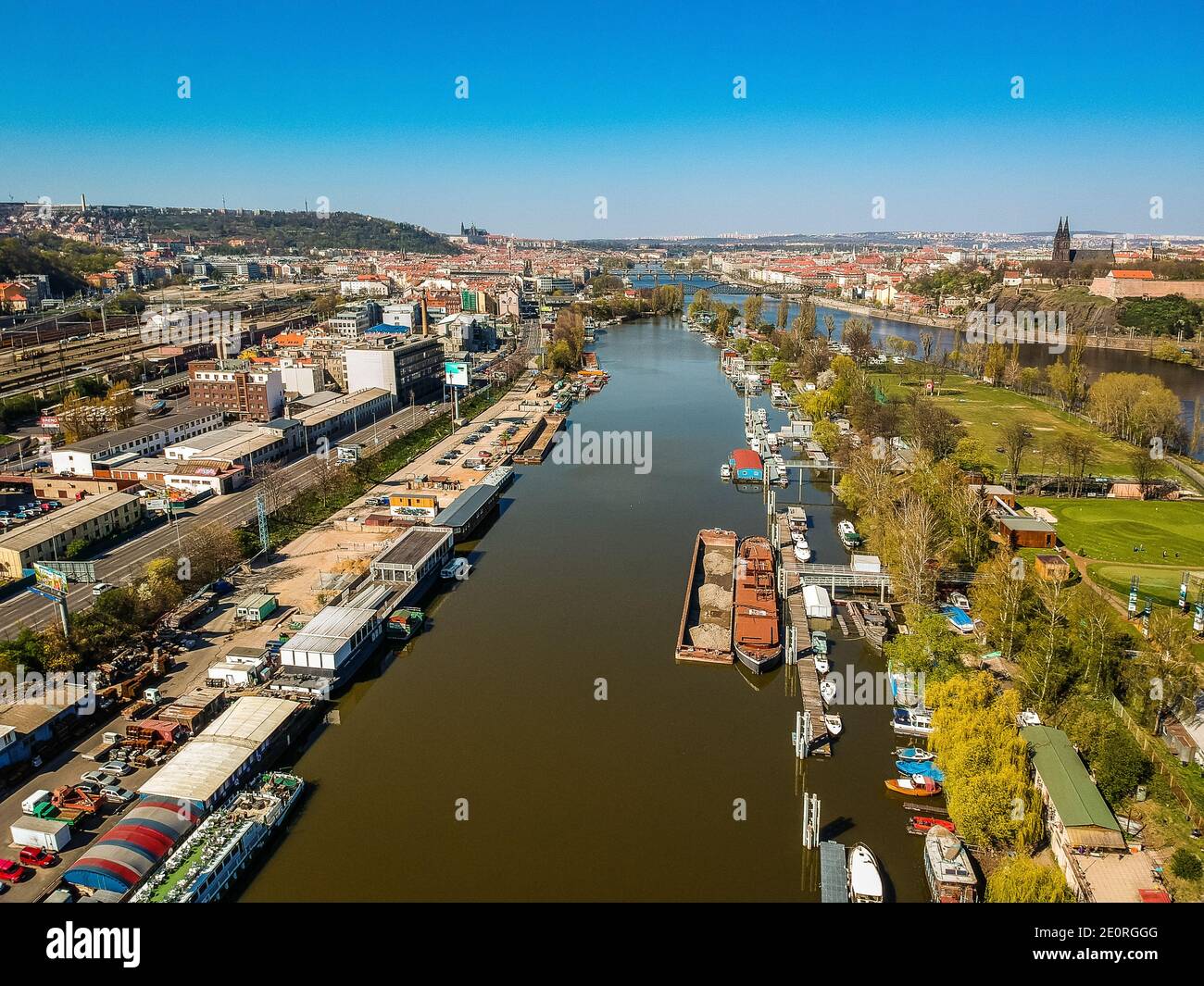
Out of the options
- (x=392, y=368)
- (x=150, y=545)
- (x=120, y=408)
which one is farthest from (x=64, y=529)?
(x=392, y=368)

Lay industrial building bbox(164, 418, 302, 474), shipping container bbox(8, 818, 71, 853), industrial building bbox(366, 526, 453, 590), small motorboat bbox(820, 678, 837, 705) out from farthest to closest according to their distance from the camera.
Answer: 1. industrial building bbox(164, 418, 302, 474)
2. industrial building bbox(366, 526, 453, 590)
3. small motorboat bbox(820, 678, 837, 705)
4. shipping container bbox(8, 818, 71, 853)

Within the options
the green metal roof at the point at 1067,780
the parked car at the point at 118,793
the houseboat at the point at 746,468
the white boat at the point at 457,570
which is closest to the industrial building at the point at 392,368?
the houseboat at the point at 746,468

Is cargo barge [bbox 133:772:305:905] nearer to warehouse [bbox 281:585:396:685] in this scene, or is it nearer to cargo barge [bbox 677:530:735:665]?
warehouse [bbox 281:585:396:685]

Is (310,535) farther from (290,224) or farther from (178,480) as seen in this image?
(290,224)

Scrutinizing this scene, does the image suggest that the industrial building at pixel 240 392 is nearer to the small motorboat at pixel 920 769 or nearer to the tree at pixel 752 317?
the small motorboat at pixel 920 769

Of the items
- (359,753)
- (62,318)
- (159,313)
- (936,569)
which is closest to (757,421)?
(936,569)

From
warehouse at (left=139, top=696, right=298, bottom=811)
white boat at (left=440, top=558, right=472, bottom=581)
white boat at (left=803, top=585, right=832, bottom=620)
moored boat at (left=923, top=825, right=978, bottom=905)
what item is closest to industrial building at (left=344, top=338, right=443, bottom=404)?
white boat at (left=440, top=558, right=472, bottom=581)
